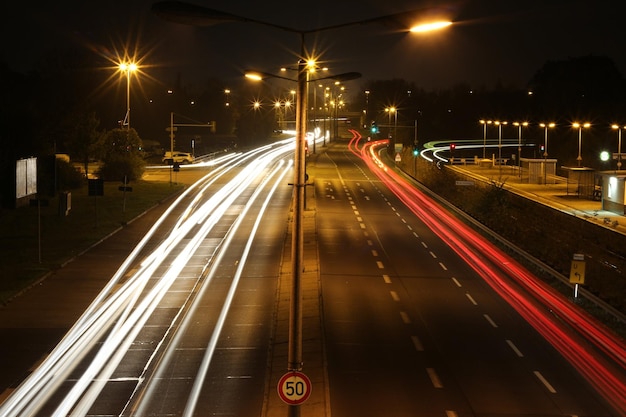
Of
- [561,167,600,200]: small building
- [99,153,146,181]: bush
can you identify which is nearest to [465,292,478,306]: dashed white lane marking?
[561,167,600,200]: small building

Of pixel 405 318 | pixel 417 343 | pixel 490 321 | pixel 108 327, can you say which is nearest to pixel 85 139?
pixel 108 327

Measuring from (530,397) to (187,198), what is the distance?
39675 millimetres

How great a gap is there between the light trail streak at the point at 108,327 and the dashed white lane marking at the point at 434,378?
22.1 ft

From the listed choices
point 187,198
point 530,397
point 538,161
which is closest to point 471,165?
point 538,161

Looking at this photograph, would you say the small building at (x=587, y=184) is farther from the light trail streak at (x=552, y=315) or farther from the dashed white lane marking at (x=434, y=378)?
the dashed white lane marking at (x=434, y=378)

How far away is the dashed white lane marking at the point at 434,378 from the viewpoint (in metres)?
16.6

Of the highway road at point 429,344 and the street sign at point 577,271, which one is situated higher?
the street sign at point 577,271

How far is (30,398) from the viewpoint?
15.0 meters

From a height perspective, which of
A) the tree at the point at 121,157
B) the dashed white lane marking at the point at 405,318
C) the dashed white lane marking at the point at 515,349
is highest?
the tree at the point at 121,157

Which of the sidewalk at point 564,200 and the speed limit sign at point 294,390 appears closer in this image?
the speed limit sign at point 294,390

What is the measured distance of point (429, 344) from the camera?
785 inches

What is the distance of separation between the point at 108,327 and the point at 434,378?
865 centimetres

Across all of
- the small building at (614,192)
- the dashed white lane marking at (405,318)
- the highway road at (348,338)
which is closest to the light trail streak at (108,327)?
the highway road at (348,338)

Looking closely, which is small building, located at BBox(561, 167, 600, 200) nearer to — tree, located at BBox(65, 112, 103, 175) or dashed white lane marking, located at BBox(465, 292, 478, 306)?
dashed white lane marking, located at BBox(465, 292, 478, 306)
